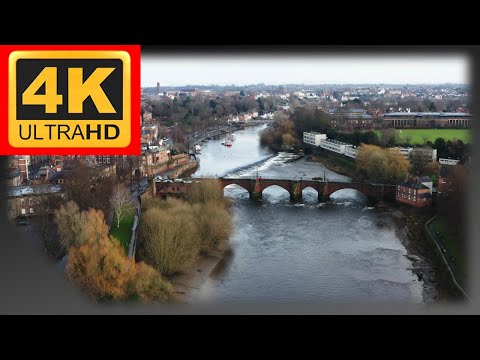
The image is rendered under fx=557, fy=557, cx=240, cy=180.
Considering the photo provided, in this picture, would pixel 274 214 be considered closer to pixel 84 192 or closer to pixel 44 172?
pixel 84 192

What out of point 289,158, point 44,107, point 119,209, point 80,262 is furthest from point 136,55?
point 289,158

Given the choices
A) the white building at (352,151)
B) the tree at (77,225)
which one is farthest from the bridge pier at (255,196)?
the tree at (77,225)

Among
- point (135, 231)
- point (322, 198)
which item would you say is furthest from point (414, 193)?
point (135, 231)

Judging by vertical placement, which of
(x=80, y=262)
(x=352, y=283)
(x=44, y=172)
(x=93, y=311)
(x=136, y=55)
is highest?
(x=136, y=55)

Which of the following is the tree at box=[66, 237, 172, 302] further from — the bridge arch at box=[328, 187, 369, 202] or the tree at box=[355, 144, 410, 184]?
the tree at box=[355, 144, 410, 184]

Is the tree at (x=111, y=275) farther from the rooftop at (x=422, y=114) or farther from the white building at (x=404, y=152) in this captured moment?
the white building at (x=404, y=152)

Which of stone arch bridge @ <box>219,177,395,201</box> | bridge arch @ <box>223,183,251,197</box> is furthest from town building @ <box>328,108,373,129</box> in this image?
bridge arch @ <box>223,183,251,197</box>
